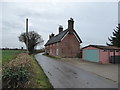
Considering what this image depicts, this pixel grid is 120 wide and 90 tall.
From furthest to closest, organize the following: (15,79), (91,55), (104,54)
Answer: (91,55)
(104,54)
(15,79)

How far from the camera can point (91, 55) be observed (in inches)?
934

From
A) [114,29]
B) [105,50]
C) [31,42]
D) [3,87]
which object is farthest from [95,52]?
[31,42]

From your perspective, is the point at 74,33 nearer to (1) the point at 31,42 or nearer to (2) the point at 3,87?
(1) the point at 31,42

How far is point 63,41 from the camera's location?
31000 millimetres

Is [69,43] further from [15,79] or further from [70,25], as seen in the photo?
[15,79]

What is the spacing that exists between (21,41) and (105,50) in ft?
138

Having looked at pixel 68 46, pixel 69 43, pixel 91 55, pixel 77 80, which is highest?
pixel 69 43

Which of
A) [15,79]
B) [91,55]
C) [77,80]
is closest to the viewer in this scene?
[15,79]

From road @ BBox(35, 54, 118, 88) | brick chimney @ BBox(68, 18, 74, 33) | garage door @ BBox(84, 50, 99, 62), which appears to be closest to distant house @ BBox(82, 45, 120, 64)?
garage door @ BBox(84, 50, 99, 62)

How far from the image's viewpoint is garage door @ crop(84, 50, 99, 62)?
72.3 feet

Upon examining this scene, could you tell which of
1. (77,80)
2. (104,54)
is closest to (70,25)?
(104,54)

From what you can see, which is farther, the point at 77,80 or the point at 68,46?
the point at 68,46

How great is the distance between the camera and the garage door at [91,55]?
72.3ft

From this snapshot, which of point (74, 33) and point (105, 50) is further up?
point (74, 33)
